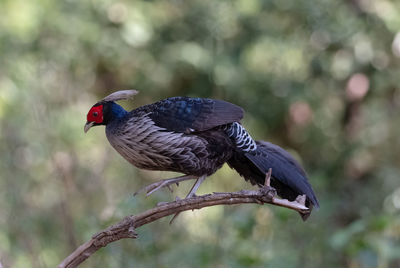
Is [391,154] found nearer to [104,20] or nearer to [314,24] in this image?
[314,24]

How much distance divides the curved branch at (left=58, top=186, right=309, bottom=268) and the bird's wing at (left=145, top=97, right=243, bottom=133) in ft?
1.42

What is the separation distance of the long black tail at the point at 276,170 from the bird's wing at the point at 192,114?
25 centimetres

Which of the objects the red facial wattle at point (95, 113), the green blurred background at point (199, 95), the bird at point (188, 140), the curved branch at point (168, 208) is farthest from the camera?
the green blurred background at point (199, 95)

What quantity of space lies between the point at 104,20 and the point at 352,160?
3.00 meters

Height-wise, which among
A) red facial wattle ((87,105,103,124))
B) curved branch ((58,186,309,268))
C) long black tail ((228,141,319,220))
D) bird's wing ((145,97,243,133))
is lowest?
curved branch ((58,186,309,268))

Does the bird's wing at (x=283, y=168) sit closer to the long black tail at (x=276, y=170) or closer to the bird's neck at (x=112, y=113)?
the long black tail at (x=276, y=170)

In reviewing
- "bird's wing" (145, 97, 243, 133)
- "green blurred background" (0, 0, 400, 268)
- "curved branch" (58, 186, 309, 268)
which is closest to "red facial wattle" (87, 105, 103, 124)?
"bird's wing" (145, 97, 243, 133)

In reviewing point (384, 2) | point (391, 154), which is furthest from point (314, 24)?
point (391, 154)

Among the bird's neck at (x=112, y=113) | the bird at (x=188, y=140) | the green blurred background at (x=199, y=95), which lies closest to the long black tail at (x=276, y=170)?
the bird at (x=188, y=140)

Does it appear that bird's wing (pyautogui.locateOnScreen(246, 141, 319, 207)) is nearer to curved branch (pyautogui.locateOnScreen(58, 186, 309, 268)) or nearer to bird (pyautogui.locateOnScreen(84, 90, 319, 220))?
bird (pyautogui.locateOnScreen(84, 90, 319, 220))

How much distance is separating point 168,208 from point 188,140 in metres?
0.43

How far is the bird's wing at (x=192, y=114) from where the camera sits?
2748 millimetres

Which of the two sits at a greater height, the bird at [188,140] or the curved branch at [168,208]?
the bird at [188,140]

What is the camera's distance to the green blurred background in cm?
487
